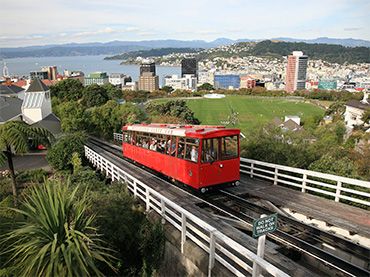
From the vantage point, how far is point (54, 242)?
570 cm

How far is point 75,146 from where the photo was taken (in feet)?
78.8

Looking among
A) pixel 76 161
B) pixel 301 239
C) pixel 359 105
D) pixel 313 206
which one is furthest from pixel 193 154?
pixel 359 105

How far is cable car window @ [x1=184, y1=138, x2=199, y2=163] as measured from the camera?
11.8 metres

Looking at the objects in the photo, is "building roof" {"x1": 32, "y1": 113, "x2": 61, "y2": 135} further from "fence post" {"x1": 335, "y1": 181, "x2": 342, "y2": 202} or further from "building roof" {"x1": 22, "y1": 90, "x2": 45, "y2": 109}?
"fence post" {"x1": 335, "y1": 181, "x2": 342, "y2": 202}

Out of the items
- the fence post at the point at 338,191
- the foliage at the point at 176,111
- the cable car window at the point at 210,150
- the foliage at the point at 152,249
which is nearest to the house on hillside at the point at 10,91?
the foliage at the point at 176,111

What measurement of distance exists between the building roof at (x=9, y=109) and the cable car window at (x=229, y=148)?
2864 cm

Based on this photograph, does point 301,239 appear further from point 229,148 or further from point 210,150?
point 229,148

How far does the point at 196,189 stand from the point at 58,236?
651 centimetres

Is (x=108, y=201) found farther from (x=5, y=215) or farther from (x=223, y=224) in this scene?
(x=223, y=224)

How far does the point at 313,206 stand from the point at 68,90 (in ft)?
202

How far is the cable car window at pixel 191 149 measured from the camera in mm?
11828

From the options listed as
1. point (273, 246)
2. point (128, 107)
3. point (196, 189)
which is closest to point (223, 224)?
point (273, 246)

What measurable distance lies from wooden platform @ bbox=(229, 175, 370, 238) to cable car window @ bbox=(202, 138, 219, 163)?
177 cm

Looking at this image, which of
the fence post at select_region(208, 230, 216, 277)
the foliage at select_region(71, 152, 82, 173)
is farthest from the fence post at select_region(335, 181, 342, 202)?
the foliage at select_region(71, 152, 82, 173)
